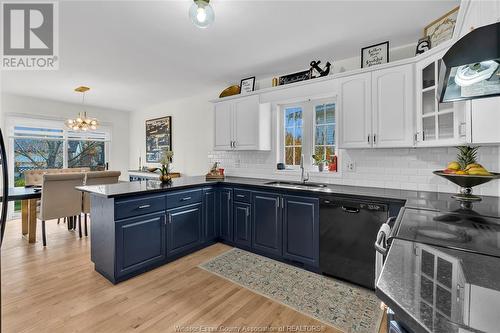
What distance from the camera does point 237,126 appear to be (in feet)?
12.5

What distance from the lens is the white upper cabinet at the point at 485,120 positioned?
153 cm

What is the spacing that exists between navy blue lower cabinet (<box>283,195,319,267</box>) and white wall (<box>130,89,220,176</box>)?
8.22ft

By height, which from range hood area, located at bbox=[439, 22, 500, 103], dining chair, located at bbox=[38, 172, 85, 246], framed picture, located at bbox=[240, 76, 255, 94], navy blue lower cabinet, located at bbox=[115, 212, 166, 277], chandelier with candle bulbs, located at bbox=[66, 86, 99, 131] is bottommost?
navy blue lower cabinet, located at bbox=[115, 212, 166, 277]

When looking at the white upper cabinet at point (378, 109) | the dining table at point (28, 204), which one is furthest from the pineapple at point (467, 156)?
the dining table at point (28, 204)

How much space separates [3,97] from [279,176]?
5.38 metres

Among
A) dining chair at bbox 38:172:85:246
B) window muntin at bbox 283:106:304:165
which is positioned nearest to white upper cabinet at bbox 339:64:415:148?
window muntin at bbox 283:106:304:165

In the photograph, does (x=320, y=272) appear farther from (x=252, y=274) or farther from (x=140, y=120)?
(x=140, y=120)

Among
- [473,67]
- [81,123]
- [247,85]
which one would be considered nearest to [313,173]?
[247,85]

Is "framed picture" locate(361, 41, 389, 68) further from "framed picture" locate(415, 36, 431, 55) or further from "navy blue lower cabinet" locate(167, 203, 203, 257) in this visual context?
"navy blue lower cabinet" locate(167, 203, 203, 257)

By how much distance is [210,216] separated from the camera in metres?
3.38

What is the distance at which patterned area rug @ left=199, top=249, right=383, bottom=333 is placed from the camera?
194cm

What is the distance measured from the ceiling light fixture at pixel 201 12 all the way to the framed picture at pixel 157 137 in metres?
3.86

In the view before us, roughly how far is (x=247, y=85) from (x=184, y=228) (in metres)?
2.31

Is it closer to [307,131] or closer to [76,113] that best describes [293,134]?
[307,131]
